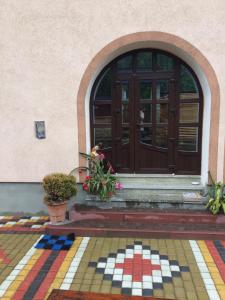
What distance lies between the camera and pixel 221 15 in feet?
16.2

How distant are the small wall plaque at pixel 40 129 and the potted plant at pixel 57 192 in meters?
1.06

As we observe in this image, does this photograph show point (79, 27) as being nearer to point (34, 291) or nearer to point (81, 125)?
point (81, 125)

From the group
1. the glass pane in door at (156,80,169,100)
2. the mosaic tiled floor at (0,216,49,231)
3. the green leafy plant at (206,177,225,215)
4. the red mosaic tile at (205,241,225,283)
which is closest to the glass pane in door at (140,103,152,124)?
the glass pane in door at (156,80,169,100)

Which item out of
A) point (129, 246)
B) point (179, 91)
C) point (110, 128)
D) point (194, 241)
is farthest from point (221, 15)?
point (129, 246)

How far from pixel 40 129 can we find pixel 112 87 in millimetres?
1880

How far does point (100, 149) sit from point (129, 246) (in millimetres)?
2442

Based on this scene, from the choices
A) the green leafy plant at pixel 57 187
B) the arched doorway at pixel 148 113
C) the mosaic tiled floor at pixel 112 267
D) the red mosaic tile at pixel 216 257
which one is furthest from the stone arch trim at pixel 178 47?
the mosaic tiled floor at pixel 112 267

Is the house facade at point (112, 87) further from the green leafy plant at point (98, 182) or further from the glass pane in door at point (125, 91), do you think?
the green leafy plant at point (98, 182)

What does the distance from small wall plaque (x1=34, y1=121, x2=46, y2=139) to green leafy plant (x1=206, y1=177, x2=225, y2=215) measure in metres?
3.68

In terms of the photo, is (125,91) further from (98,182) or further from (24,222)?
(24,222)

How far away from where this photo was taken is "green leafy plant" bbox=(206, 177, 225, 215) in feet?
16.3

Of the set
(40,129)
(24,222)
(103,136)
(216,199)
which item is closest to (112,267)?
(216,199)

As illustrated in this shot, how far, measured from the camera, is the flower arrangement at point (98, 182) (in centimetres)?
540

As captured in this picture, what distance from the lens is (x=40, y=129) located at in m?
5.60
